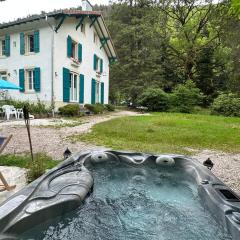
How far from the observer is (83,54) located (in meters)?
17.7

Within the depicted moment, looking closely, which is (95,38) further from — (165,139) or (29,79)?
(165,139)

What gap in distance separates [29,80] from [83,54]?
409 centimetres

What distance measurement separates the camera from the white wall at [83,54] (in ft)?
47.9

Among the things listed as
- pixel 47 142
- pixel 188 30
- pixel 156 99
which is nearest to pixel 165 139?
pixel 47 142

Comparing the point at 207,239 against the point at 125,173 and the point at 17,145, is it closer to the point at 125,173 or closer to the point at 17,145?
the point at 125,173

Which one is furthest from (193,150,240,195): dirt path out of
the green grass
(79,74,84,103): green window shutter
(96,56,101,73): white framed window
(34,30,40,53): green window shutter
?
(96,56,101,73): white framed window

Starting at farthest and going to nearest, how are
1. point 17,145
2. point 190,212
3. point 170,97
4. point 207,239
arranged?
1. point 170,97
2. point 17,145
3. point 190,212
4. point 207,239

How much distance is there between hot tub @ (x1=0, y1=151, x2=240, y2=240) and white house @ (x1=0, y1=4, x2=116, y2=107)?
1070 centimetres

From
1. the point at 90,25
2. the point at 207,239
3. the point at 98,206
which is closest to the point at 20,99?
the point at 90,25

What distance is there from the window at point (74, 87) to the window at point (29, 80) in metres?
2.27

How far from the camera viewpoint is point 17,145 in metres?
6.92

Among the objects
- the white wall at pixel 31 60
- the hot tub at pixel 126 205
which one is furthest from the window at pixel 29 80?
the hot tub at pixel 126 205

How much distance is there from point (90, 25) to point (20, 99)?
7019 millimetres

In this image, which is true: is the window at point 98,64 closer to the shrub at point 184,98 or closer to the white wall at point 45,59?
the white wall at point 45,59
